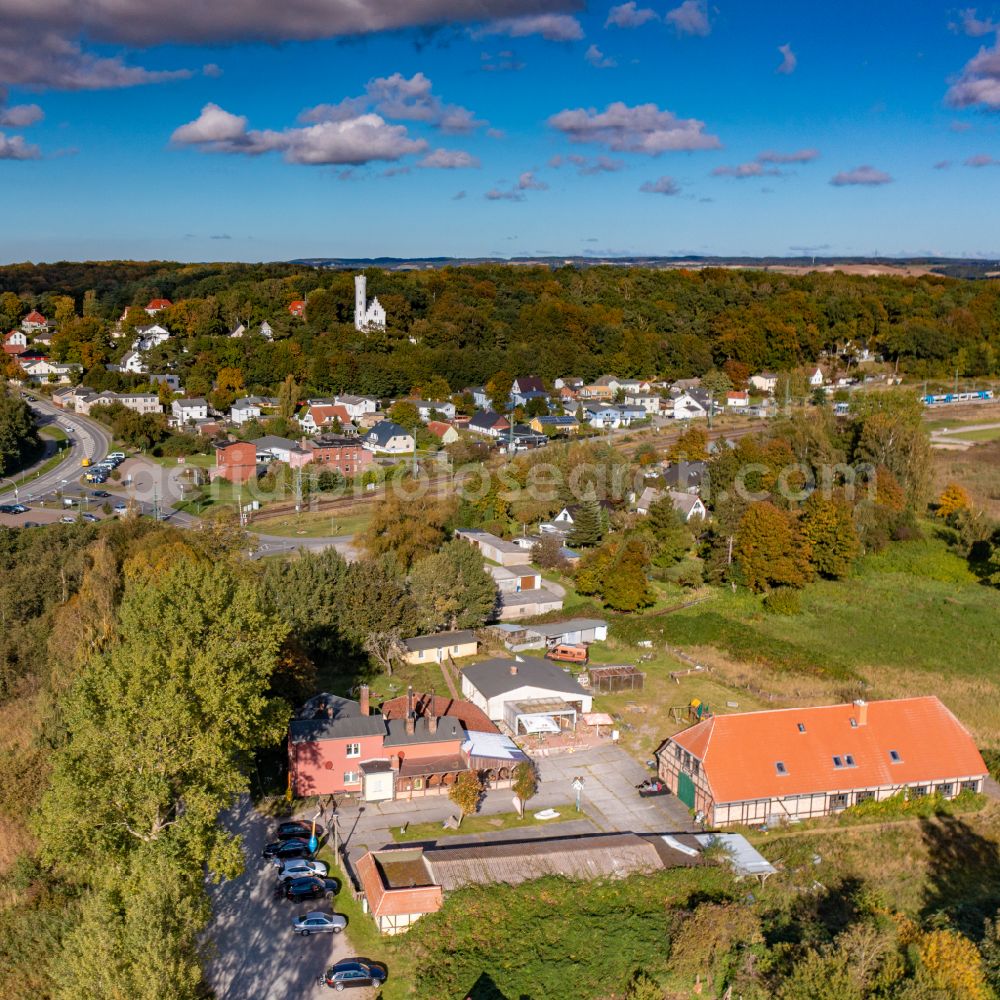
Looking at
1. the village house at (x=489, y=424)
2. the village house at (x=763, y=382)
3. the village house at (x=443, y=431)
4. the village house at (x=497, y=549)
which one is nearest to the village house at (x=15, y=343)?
the village house at (x=443, y=431)

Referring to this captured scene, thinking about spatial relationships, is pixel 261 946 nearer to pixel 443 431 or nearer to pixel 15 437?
pixel 15 437

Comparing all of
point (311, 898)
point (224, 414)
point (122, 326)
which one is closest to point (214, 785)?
point (311, 898)

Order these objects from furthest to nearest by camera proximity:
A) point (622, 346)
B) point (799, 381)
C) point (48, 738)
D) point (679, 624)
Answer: point (622, 346)
point (799, 381)
point (679, 624)
point (48, 738)

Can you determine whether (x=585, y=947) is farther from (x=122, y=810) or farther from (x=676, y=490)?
(x=676, y=490)

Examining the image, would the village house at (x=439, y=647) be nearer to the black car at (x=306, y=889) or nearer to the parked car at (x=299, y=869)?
the parked car at (x=299, y=869)

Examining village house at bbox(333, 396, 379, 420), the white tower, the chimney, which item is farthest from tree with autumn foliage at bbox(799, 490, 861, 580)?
the white tower

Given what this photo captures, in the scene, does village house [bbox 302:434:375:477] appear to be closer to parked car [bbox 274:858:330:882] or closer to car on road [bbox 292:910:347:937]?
parked car [bbox 274:858:330:882]
